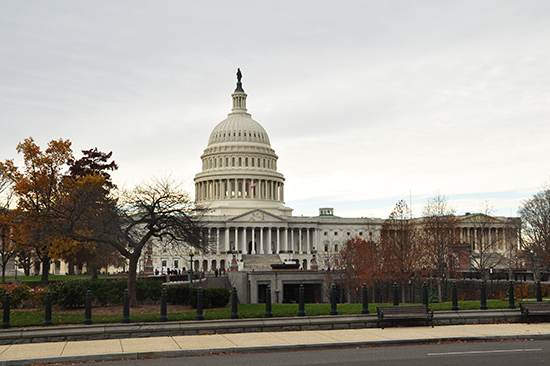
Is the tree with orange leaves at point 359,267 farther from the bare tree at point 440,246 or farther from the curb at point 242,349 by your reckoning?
the curb at point 242,349

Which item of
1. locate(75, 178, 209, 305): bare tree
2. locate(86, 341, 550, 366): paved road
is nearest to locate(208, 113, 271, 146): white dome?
locate(75, 178, 209, 305): bare tree

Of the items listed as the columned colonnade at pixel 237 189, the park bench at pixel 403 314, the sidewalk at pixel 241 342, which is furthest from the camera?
the columned colonnade at pixel 237 189

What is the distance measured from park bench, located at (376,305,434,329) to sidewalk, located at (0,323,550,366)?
0.40 metres

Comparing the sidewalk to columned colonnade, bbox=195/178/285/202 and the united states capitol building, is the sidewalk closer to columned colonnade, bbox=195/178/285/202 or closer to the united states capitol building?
the united states capitol building

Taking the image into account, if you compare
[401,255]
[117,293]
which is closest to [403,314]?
[117,293]

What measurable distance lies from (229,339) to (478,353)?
296 inches

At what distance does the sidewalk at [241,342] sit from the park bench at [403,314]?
40 cm

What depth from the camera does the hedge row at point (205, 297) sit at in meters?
30.1

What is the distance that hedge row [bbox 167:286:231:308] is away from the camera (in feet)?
98.8

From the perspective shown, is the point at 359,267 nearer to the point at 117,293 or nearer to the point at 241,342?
the point at 117,293

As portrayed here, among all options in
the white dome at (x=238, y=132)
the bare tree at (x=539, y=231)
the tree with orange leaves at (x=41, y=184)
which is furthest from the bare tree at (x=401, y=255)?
the white dome at (x=238, y=132)

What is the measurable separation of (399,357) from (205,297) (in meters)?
15.5

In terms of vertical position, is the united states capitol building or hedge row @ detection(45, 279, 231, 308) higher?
the united states capitol building

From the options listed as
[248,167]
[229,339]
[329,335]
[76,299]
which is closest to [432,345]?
[329,335]
